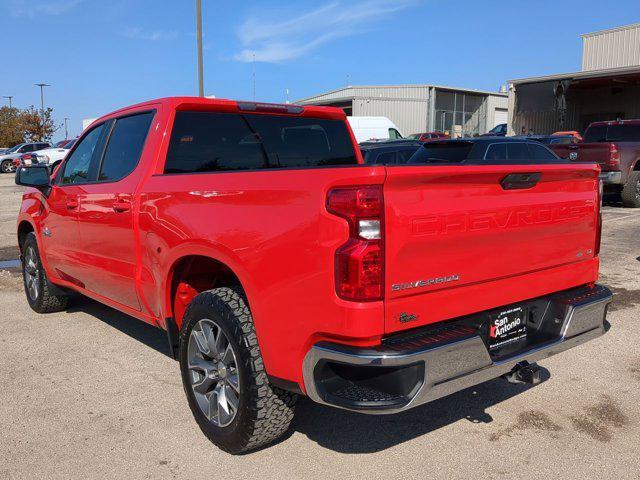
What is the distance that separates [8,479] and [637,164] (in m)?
14.7

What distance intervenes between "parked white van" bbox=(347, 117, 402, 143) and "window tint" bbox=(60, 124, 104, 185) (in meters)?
25.1

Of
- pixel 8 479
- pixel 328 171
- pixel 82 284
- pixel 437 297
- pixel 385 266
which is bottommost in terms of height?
pixel 8 479

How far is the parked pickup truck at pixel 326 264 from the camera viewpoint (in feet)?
8.27

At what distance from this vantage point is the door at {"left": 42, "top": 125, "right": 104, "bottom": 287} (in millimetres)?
4746

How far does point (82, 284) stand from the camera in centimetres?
491

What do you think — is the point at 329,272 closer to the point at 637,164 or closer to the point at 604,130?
the point at 637,164

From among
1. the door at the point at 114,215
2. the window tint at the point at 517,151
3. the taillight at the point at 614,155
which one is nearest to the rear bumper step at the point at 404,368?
the door at the point at 114,215

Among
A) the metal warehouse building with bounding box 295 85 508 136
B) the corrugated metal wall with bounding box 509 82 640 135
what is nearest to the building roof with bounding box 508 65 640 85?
the corrugated metal wall with bounding box 509 82 640 135

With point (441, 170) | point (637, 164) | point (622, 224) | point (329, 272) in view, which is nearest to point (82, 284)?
point (329, 272)

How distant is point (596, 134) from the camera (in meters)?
15.6

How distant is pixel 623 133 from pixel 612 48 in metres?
24.7

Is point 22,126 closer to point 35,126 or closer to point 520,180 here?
point 35,126

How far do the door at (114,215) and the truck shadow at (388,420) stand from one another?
55.8 inches

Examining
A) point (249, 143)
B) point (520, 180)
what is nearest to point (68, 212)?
point (249, 143)
